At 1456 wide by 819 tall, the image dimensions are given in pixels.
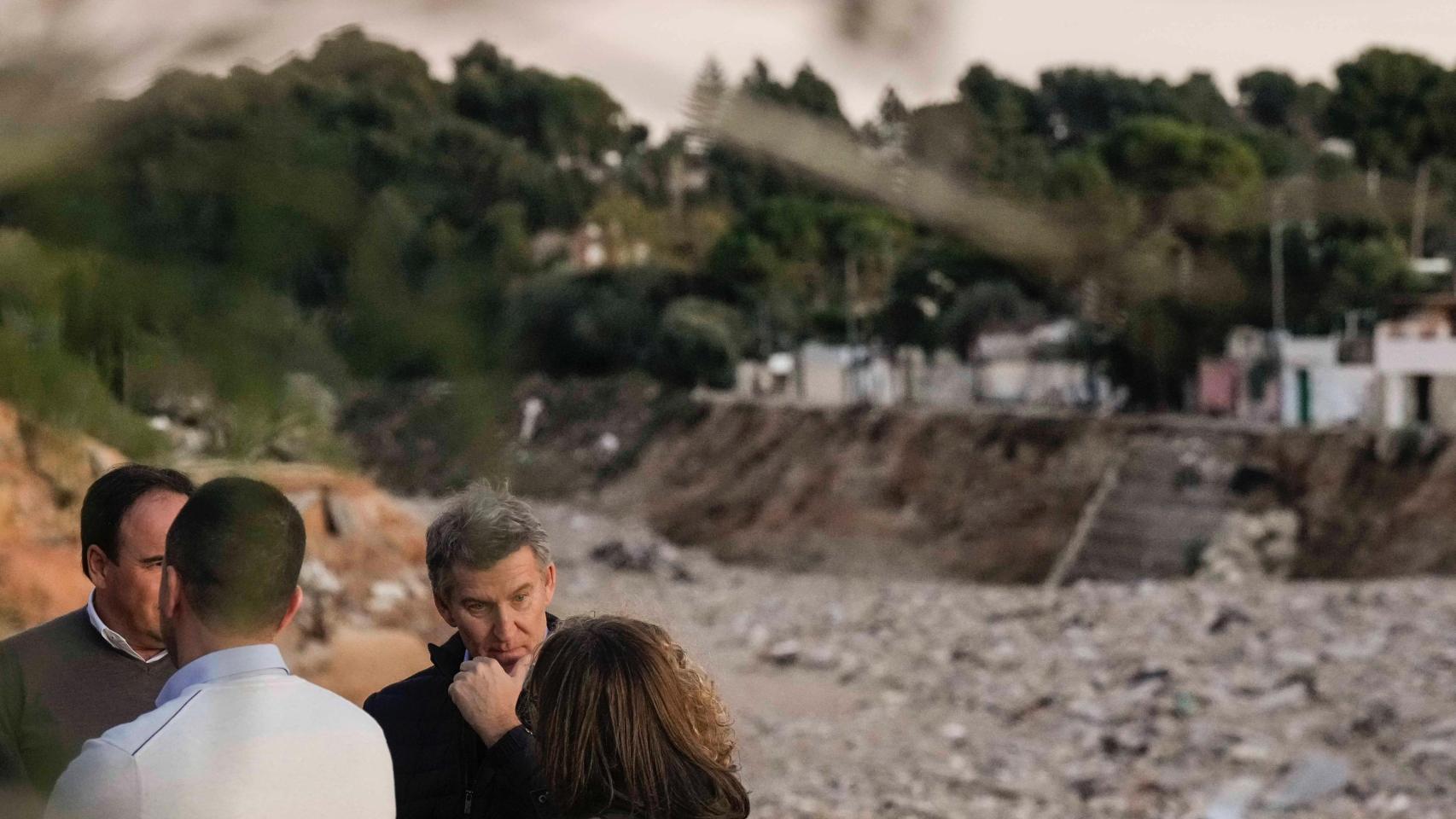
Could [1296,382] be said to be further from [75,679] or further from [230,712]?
[230,712]

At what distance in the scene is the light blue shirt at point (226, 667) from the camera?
4.11 ft

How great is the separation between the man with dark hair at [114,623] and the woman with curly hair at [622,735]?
2.21 ft

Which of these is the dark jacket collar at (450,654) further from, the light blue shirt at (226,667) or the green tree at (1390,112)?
the green tree at (1390,112)

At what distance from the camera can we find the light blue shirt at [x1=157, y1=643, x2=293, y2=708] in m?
1.25

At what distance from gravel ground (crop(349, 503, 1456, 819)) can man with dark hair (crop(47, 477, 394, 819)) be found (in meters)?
7.53

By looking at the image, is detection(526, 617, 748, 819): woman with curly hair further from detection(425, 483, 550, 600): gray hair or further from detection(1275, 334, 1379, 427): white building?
detection(1275, 334, 1379, 427): white building

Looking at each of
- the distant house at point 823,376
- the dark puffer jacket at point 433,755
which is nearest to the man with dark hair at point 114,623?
the dark puffer jacket at point 433,755

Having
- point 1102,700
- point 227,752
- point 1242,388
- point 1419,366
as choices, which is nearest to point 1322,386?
point 1242,388

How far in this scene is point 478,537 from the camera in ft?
7.07

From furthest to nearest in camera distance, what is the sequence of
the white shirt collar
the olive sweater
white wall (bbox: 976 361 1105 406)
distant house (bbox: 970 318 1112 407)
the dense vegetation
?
white wall (bbox: 976 361 1105 406) < distant house (bbox: 970 318 1112 407) < the white shirt collar < the olive sweater < the dense vegetation

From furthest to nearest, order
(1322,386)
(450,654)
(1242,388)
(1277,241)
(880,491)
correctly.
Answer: (880,491)
(1242,388)
(1322,386)
(450,654)
(1277,241)

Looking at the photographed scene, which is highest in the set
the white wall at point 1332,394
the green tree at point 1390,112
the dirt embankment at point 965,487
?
the green tree at point 1390,112

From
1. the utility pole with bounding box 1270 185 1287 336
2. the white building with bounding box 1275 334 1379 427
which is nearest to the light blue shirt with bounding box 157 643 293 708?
the utility pole with bounding box 1270 185 1287 336

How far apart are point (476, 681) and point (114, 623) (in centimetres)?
60
